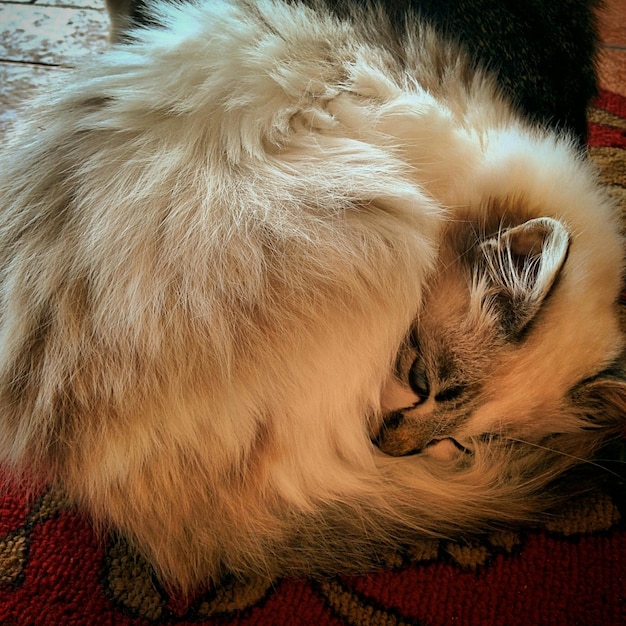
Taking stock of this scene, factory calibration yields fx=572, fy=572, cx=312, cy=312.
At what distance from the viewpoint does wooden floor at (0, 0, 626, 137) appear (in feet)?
5.05

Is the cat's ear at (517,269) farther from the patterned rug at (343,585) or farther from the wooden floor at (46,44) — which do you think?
the wooden floor at (46,44)

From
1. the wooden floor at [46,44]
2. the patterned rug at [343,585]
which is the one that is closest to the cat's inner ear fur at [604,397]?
the patterned rug at [343,585]

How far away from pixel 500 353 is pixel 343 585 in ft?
1.41

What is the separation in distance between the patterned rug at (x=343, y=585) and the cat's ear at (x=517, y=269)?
0.35 meters

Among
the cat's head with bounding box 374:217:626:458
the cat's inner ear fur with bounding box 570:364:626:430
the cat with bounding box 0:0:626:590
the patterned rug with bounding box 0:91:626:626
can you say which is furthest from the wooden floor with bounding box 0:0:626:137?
the cat's inner ear fur with bounding box 570:364:626:430

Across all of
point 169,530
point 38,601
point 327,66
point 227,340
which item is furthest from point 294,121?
point 38,601

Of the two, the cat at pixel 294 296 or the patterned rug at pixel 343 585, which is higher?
the cat at pixel 294 296

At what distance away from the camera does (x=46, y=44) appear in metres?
1.66

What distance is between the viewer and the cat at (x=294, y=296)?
28.0 inches

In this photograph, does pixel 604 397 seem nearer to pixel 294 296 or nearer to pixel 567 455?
pixel 567 455

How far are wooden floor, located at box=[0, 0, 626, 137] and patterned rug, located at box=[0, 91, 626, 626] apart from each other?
39.9 inches

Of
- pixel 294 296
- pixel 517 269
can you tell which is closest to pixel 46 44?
pixel 294 296

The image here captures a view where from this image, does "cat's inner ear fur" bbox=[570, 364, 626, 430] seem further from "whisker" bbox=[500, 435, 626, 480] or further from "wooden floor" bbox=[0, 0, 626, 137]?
"wooden floor" bbox=[0, 0, 626, 137]

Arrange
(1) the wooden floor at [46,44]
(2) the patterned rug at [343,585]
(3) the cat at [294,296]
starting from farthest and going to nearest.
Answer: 1. (1) the wooden floor at [46,44]
2. (2) the patterned rug at [343,585]
3. (3) the cat at [294,296]
